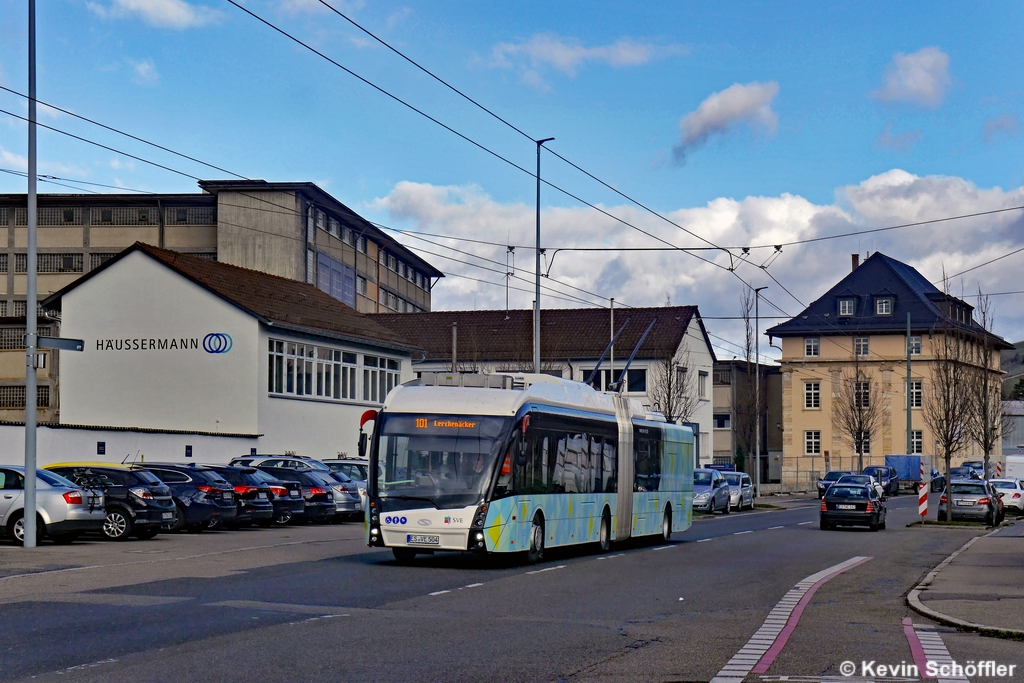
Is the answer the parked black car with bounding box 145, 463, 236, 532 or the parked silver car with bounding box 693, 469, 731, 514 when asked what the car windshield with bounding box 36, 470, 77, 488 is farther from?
the parked silver car with bounding box 693, 469, 731, 514

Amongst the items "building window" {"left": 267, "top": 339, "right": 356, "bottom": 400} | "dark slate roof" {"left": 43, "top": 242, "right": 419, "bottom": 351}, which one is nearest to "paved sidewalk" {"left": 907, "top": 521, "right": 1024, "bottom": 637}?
"building window" {"left": 267, "top": 339, "right": 356, "bottom": 400}

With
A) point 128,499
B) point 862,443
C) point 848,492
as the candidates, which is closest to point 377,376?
point 848,492

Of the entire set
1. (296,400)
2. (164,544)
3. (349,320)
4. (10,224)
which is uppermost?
(10,224)

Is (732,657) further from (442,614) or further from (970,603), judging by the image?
(970,603)

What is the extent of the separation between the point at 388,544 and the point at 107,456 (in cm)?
1916

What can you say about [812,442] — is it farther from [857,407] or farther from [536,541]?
[536,541]

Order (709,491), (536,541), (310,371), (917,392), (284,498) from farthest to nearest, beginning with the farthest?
(917,392)
(310,371)
(709,491)
(284,498)
(536,541)

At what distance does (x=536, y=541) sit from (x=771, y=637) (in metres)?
9.82

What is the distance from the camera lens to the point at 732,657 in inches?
424

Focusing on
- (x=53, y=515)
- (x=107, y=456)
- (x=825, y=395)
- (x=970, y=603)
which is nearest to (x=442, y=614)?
(x=970, y=603)

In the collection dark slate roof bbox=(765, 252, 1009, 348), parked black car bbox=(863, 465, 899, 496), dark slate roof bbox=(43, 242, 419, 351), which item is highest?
dark slate roof bbox=(765, 252, 1009, 348)

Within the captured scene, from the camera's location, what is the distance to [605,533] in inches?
998

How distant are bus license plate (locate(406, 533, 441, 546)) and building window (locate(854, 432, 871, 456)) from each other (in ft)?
195

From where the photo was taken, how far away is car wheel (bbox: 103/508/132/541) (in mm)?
24688
